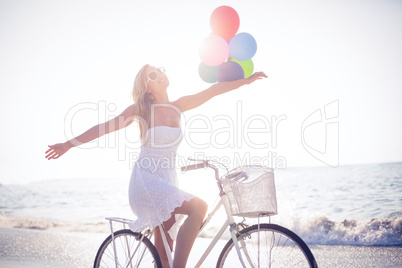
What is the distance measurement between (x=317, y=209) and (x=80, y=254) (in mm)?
9650

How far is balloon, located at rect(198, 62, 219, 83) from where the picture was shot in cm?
420

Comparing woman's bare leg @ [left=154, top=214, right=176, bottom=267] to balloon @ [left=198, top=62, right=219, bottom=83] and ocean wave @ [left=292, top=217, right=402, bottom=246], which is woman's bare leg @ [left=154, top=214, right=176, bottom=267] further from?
ocean wave @ [left=292, top=217, right=402, bottom=246]

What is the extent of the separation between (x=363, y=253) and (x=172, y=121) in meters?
4.37

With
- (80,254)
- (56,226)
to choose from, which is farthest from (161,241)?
(56,226)

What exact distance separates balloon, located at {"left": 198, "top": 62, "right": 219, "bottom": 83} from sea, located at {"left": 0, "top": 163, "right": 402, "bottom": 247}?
144 cm

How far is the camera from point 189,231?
296cm

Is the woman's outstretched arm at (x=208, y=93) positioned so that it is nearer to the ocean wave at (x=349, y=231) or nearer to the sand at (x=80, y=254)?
the sand at (x=80, y=254)

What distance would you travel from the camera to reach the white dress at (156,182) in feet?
10.1

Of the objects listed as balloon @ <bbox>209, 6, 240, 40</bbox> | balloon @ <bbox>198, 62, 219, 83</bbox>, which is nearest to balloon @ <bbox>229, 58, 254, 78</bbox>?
balloon @ <bbox>198, 62, 219, 83</bbox>

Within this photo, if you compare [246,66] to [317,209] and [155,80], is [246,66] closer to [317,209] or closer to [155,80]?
[155,80]

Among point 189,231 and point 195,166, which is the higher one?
point 195,166

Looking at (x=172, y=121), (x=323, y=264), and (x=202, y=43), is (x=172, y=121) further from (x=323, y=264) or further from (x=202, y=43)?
(x=323, y=264)

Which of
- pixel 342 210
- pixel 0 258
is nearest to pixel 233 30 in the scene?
pixel 0 258

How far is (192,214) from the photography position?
296 centimetres
